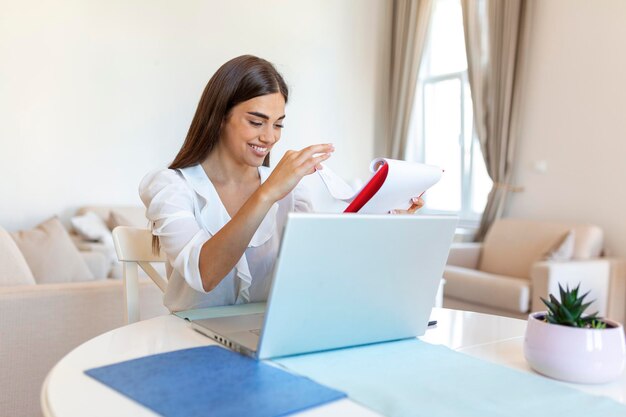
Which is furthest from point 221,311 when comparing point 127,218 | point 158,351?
point 127,218

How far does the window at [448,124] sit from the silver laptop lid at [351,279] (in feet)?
13.4

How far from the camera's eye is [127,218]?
440 cm

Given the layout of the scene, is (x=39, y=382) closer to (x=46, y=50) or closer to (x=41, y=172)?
(x=41, y=172)

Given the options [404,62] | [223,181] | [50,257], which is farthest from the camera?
[404,62]

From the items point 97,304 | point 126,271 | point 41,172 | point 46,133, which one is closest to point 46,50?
point 46,133

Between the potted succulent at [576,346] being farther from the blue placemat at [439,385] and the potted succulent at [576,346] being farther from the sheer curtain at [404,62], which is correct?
the sheer curtain at [404,62]

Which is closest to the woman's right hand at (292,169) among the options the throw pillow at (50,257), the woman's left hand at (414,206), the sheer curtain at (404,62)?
the woman's left hand at (414,206)

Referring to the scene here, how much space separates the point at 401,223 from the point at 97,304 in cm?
148

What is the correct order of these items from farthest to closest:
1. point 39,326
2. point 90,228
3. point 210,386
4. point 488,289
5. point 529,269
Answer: point 90,228 → point 529,269 → point 488,289 → point 39,326 → point 210,386

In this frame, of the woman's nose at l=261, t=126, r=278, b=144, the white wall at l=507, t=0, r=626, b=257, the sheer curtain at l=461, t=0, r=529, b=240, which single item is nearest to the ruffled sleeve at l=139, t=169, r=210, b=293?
the woman's nose at l=261, t=126, r=278, b=144

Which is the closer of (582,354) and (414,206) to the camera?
(582,354)

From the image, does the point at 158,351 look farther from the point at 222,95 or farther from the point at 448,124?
the point at 448,124

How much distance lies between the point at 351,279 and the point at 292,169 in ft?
1.00

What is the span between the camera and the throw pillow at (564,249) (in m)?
3.76
